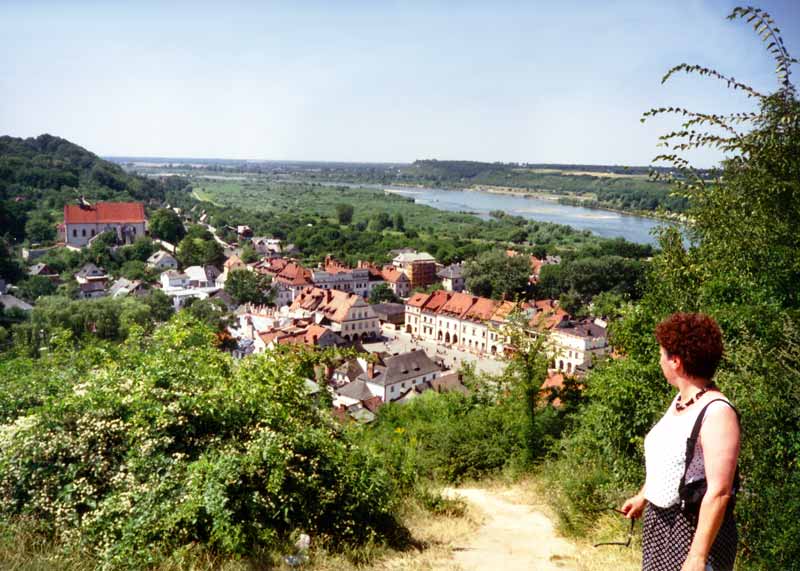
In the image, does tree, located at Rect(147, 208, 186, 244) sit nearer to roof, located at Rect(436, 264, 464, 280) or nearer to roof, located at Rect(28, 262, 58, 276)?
roof, located at Rect(28, 262, 58, 276)

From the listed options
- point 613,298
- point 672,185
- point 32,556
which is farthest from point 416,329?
point 32,556

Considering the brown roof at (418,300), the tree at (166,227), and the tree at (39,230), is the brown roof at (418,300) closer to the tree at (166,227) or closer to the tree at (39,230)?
the tree at (166,227)

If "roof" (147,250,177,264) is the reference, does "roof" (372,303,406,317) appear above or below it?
below

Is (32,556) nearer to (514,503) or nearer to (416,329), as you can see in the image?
(514,503)

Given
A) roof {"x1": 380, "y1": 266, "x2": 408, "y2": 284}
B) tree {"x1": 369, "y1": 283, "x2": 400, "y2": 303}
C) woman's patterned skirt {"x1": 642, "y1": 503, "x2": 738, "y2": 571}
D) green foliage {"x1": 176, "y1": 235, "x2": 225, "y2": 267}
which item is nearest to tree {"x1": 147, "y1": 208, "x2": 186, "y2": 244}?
green foliage {"x1": 176, "y1": 235, "x2": 225, "y2": 267}

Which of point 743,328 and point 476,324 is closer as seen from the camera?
point 743,328

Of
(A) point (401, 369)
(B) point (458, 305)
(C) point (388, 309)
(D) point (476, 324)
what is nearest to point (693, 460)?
(A) point (401, 369)

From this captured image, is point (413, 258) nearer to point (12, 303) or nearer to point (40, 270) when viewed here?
point (40, 270)

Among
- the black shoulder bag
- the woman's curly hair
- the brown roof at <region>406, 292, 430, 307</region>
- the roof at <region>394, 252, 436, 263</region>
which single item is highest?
the woman's curly hair
